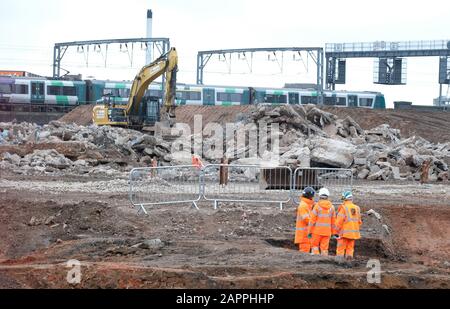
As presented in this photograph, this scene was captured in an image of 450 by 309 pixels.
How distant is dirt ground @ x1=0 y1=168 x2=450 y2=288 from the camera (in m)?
9.30

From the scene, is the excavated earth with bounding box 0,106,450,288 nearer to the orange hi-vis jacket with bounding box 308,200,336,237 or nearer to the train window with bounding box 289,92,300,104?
the orange hi-vis jacket with bounding box 308,200,336,237

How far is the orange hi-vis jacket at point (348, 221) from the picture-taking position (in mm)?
12688

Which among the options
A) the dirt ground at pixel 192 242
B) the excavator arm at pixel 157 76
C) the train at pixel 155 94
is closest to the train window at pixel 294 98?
the train at pixel 155 94

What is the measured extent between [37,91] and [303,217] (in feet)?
161

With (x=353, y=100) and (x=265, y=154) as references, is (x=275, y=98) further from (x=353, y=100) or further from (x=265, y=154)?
(x=265, y=154)

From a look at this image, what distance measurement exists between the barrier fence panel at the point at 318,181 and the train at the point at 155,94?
39853mm

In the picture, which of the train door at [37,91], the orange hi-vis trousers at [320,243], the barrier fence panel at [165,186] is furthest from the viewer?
the train door at [37,91]

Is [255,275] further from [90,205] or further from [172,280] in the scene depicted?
[90,205]

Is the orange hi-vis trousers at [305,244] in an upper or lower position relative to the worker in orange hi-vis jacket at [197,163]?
lower

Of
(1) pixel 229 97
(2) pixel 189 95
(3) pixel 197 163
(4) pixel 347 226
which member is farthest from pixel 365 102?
(4) pixel 347 226

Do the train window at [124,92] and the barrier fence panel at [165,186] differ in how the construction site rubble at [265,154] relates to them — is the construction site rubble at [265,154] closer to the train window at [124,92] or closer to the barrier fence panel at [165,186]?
the barrier fence panel at [165,186]

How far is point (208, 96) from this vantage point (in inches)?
2436

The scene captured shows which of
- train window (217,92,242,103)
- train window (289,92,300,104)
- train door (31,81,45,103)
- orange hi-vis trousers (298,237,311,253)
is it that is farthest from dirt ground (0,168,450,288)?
train window (217,92,242,103)

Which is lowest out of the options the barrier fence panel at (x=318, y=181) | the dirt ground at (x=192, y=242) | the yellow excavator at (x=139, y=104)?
the dirt ground at (x=192, y=242)
